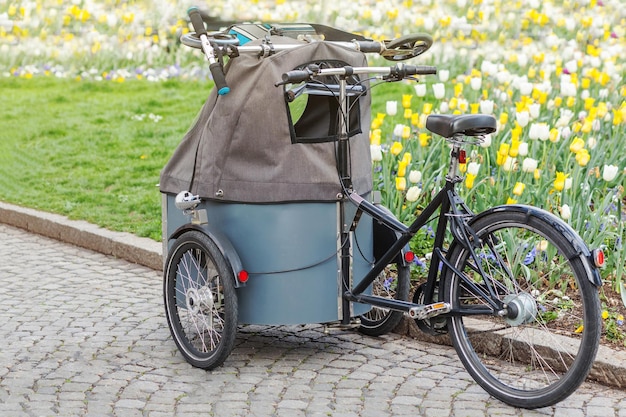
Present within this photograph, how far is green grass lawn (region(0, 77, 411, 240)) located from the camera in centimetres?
747

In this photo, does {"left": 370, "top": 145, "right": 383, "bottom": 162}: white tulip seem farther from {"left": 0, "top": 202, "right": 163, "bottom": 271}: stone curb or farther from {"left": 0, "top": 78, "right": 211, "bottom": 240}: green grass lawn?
{"left": 0, "top": 78, "right": 211, "bottom": 240}: green grass lawn

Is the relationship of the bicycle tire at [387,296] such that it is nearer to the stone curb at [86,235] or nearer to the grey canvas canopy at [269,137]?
the grey canvas canopy at [269,137]

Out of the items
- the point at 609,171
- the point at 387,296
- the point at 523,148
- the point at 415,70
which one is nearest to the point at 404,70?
the point at 415,70

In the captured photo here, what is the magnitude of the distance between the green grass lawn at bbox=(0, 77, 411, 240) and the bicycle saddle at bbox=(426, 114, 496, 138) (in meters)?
2.95

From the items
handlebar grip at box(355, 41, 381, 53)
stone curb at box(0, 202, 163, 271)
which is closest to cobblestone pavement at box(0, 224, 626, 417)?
stone curb at box(0, 202, 163, 271)

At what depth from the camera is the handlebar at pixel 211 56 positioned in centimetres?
421

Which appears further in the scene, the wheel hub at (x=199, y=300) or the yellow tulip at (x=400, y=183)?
the yellow tulip at (x=400, y=183)

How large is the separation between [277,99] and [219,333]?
104cm

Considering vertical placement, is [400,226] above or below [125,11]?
below

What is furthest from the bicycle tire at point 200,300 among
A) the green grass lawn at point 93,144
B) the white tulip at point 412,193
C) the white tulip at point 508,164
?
the green grass lawn at point 93,144

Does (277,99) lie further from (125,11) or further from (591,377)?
(125,11)

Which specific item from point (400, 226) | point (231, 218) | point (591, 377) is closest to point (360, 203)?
point (400, 226)

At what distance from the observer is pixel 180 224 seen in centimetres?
487

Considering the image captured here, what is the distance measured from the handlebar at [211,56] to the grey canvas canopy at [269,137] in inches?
4.6
